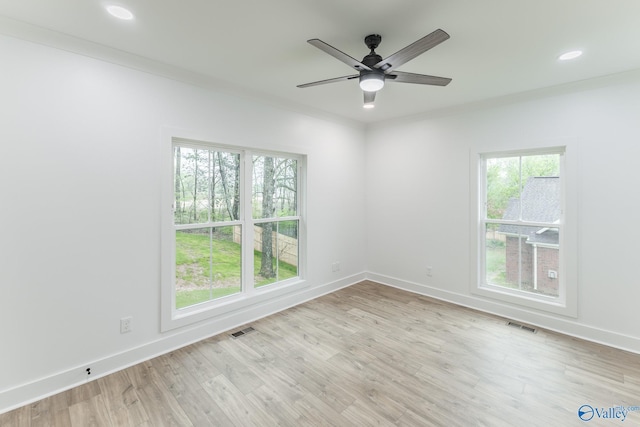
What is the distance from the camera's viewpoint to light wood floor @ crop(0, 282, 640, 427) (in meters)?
1.91

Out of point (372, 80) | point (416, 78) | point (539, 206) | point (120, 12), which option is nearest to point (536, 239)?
Result: point (539, 206)

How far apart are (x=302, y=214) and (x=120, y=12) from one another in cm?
273

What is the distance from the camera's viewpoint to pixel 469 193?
3.75 m

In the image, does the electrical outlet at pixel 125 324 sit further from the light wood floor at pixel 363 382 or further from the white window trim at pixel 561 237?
the white window trim at pixel 561 237

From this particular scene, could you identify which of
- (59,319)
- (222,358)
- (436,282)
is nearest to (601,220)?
(436,282)

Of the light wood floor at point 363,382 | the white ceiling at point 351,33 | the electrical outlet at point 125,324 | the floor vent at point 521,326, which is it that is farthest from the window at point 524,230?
the electrical outlet at point 125,324

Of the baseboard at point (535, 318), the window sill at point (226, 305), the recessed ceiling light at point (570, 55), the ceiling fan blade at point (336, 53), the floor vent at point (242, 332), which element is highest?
the recessed ceiling light at point (570, 55)

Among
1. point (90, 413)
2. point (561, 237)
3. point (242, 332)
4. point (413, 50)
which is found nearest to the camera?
point (413, 50)

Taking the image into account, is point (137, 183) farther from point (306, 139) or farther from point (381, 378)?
point (381, 378)

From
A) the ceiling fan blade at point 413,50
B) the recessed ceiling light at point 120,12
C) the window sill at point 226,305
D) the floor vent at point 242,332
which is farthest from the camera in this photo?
the floor vent at point 242,332

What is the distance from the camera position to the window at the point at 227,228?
2885mm

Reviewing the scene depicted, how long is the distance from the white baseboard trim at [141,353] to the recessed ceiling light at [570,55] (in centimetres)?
363

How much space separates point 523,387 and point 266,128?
3475 millimetres

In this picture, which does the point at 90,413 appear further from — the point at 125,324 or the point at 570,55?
the point at 570,55
